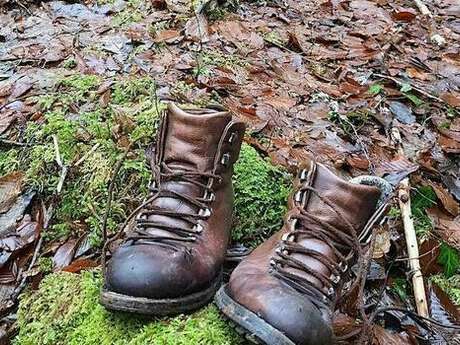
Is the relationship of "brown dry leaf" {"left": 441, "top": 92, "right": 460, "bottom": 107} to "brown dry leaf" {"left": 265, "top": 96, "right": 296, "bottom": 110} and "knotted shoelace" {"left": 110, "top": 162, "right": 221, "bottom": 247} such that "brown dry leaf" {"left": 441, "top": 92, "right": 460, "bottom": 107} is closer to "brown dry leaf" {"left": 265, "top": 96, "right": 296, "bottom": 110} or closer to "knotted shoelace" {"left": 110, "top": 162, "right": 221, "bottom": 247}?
"brown dry leaf" {"left": 265, "top": 96, "right": 296, "bottom": 110}

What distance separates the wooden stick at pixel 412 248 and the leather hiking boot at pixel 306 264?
33 centimetres

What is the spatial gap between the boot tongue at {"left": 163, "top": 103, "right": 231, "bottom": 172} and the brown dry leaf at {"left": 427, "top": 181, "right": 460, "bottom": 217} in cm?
105

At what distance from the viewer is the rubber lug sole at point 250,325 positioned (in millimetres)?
1346

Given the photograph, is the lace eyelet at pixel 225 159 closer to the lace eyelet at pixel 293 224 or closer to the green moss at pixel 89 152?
the lace eyelet at pixel 293 224

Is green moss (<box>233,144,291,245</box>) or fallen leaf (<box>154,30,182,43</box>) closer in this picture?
green moss (<box>233,144,291,245</box>)

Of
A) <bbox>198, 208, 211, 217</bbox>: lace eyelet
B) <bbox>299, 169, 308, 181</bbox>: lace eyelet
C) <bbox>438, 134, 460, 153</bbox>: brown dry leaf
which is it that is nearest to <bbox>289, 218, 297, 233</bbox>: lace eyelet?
<bbox>299, 169, 308, 181</bbox>: lace eyelet

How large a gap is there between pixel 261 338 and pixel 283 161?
3.67ft

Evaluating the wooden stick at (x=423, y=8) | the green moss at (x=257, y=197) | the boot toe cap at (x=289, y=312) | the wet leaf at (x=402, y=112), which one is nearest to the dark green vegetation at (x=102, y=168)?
the green moss at (x=257, y=197)

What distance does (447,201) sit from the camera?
7.64 feet

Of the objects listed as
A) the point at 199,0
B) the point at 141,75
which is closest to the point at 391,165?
the point at 141,75

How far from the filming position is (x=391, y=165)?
2.48m

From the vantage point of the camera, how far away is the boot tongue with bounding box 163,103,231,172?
175cm

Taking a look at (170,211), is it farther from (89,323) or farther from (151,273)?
(89,323)

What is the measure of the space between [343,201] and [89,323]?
811 millimetres
